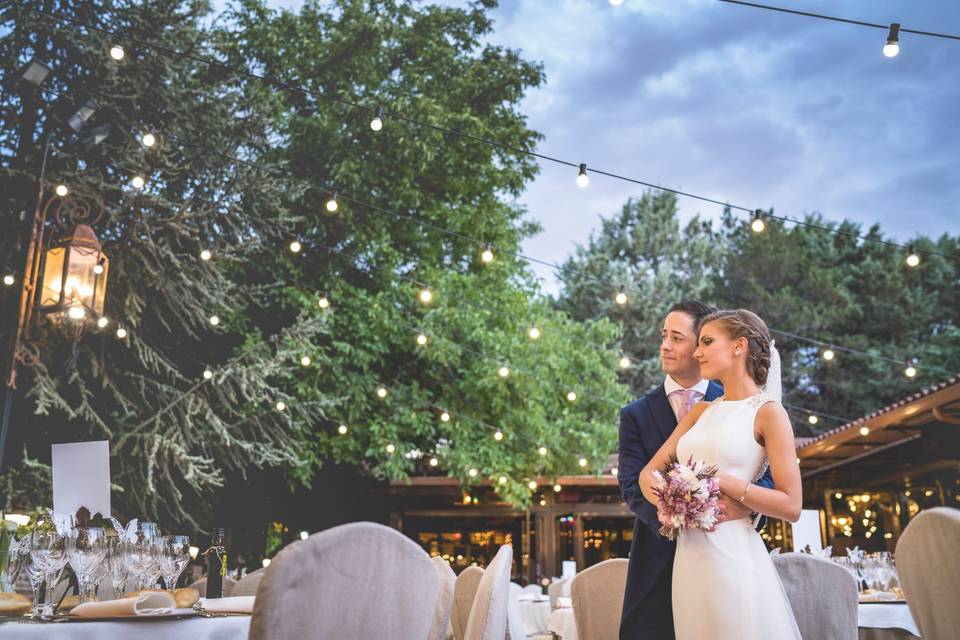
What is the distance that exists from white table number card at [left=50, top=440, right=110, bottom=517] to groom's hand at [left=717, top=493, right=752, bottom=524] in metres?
2.11

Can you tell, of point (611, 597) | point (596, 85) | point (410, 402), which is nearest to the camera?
point (611, 597)

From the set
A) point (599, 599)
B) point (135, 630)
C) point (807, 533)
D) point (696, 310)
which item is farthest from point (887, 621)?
point (135, 630)

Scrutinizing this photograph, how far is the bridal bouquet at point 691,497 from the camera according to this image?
2.04m

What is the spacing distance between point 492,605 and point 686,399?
0.94m

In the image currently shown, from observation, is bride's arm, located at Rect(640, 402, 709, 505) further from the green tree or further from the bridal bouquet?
the green tree

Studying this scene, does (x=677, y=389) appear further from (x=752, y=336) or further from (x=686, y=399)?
(x=752, y=336)

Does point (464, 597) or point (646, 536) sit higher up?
point (646, 536)

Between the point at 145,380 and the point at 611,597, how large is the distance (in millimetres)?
7029

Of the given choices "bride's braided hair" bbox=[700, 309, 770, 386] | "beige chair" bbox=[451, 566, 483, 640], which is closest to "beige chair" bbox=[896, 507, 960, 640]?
"bride's braided hair" bbox=[700, 309, 770, 386]

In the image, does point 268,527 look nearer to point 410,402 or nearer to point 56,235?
point 410,402

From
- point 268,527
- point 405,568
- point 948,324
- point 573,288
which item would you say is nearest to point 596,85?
point 573,288

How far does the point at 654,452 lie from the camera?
8.23 feet

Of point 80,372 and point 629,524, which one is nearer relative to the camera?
point 80,372

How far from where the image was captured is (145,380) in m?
9.52
